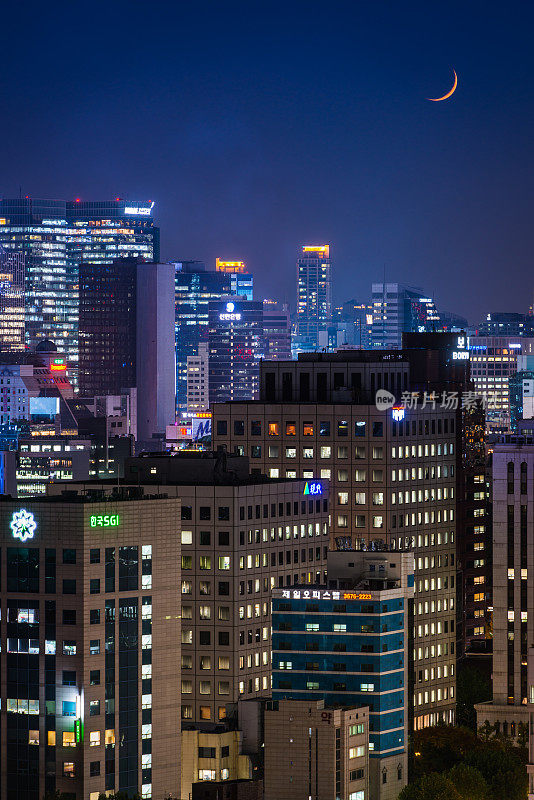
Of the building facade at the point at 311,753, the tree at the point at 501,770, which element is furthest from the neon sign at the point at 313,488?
the building facade at the point at 311,753

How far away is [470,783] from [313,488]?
139 ft

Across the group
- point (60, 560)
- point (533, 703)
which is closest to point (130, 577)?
point (60, 560)

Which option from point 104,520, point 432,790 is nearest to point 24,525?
point 104,520

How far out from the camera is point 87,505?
154250mm

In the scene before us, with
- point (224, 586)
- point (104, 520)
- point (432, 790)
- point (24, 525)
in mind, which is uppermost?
A: point (104, 520)

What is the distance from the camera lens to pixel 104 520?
156 metres

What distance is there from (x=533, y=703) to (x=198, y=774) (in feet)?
91.6

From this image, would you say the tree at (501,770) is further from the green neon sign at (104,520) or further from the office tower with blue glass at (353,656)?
the green neon sign at (104,520)

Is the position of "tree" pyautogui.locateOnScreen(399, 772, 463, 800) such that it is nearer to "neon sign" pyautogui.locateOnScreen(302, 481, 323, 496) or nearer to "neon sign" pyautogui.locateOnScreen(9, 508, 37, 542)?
"neon sign" pyautogui.locateOnScreen(9, 508, 37, 542)

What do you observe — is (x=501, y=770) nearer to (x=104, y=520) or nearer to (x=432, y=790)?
(x=432, y=790)

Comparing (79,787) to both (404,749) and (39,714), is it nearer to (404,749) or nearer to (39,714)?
(39,714)

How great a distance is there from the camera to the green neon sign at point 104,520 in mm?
154750

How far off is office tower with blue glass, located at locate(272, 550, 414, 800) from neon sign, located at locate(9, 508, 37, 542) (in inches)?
909

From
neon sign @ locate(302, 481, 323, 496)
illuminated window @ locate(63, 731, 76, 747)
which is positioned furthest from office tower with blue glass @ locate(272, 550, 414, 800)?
neon sign @ locate(302, 481, 323, 496)
